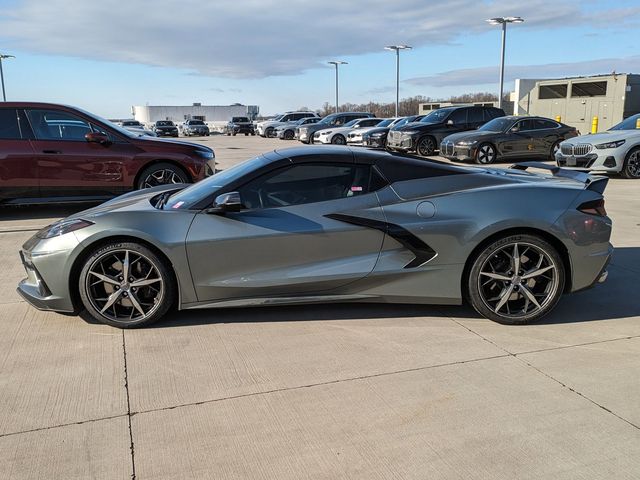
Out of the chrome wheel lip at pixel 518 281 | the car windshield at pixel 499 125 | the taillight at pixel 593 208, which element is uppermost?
the car windshield at pixel 499 125

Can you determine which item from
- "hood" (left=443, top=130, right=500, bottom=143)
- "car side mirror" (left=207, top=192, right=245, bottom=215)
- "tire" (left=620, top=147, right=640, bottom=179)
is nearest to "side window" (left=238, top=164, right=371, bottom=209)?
"car side mirror" (left=207, top=192, right=245, bottom=215)

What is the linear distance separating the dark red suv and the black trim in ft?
17.4

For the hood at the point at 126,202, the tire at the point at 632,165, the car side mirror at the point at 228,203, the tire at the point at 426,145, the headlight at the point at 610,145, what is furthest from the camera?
the tire at the point at 426,145

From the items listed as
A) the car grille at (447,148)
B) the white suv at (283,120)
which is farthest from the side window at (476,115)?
the white suv at (283,120)

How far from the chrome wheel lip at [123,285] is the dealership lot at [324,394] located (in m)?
0.16

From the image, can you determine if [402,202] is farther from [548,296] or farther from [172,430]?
[172,430]

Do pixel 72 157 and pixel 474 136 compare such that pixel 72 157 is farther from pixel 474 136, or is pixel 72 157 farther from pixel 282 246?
pixel 474 136

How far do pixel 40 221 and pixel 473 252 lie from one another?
6.81 meters

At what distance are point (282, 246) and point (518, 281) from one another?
181cm

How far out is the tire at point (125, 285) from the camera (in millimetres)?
4000

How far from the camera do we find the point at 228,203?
3895 mm

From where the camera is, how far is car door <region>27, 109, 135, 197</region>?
8031mm

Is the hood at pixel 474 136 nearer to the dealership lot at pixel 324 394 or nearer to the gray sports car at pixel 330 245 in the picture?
the dealership lot at pixel 324 394

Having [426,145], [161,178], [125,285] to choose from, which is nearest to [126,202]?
[125,285]
